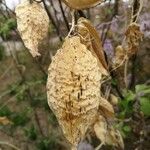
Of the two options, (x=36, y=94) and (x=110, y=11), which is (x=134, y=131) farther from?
(x=36, y=94)

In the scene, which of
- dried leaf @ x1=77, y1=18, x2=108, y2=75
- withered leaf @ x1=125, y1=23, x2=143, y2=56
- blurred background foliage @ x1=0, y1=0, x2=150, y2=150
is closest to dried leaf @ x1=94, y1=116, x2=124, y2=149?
withered leaf @ x1=125, y1=23, x2=143, y2=56

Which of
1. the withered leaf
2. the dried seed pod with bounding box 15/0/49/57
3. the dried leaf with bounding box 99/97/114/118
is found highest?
the dried seed pod with bounding box 15/0/49/57

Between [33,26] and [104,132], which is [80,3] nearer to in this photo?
[33,26]

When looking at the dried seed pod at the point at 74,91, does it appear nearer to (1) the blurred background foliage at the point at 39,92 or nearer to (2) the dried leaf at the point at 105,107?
(2) the dried leaf at the point at 105,107

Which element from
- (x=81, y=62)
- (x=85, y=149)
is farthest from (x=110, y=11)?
(x=81, y=62)

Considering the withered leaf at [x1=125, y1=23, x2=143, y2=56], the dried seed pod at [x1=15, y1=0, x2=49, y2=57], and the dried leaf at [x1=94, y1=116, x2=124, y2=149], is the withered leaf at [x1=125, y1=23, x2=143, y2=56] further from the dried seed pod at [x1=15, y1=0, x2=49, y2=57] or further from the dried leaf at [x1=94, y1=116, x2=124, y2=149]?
the dried leaf at [x1=94, y1=116, x2=124, y2=149]

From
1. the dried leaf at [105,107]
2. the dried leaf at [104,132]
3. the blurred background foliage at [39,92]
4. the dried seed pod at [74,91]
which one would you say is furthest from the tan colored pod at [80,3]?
the blurred background foliage at [39,92]
